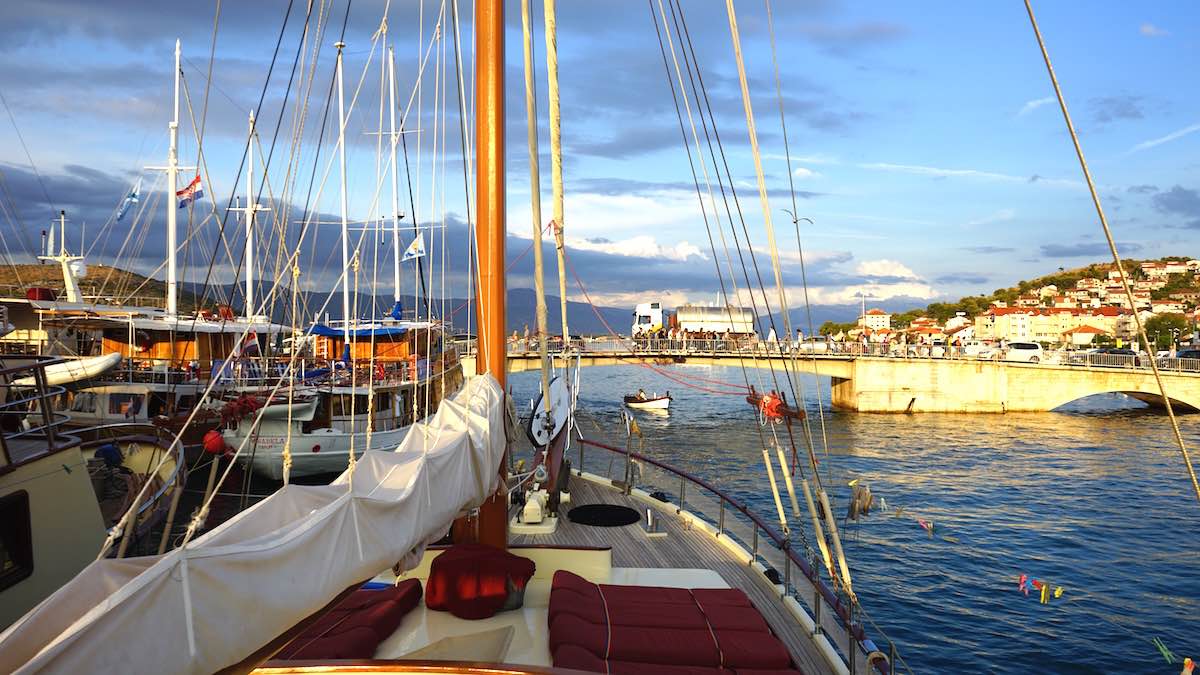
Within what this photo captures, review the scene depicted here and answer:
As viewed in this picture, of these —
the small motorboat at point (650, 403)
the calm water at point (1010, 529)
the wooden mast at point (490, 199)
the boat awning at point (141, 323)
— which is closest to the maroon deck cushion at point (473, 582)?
the wooden mast at point (490, 199)

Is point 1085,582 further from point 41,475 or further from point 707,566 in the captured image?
point 41,475

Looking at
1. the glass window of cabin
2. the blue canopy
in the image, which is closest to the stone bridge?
the blue canopy

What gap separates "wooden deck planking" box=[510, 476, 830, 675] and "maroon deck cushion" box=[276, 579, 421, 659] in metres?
3.44

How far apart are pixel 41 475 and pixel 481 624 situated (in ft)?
13.9

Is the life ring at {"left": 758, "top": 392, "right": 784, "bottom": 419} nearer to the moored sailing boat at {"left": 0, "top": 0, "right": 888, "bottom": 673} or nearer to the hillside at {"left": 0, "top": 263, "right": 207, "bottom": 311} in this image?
the moored sailing boat at {"left": 0, "top": 0, "right": 888, "bottom": 673}

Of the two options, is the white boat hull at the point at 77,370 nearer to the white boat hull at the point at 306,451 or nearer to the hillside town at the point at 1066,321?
the white boat hull at the point at 306,451

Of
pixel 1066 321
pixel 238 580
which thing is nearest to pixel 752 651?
pixel 238 580

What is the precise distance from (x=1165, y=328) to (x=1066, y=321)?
33464 millimetres

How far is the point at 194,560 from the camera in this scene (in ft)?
9.20

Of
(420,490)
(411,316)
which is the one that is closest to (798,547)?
(420,490)

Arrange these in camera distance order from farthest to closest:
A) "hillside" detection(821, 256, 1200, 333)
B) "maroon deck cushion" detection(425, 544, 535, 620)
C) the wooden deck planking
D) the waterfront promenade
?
"hillside" detection(821, 256, 1200, 333)
the waterfront promenade
the wooden deck planking
"maroon deck cushion" detection(425, 544, 535, 620)

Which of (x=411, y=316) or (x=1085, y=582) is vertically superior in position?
A: (x=411, y=316)

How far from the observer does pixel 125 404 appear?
24.2m

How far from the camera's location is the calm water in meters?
15.0
